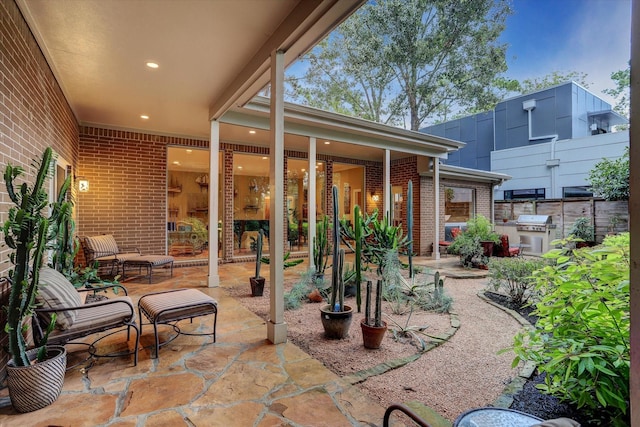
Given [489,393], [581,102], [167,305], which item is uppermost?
[581,102]

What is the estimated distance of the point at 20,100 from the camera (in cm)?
270

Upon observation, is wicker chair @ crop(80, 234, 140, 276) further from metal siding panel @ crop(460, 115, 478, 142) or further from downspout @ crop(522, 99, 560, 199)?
metal siding panel @ crop(460, 115, 478, 142)

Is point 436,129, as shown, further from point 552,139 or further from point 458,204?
point 458,204

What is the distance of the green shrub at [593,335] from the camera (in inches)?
56.4

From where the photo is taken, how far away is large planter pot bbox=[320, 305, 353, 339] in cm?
312

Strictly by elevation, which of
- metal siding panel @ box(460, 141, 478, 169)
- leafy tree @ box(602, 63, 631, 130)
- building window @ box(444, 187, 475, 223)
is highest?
leafy tree @ box(602, 63, 631, 130)

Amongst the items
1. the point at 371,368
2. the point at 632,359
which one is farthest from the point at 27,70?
the point at 632,359

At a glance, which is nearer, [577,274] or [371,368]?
[577,274]

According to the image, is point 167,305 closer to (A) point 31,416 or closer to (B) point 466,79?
(A) point 31,416

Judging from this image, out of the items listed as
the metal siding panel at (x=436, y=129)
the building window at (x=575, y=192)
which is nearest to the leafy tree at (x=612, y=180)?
the building window at (x=575, y=192)

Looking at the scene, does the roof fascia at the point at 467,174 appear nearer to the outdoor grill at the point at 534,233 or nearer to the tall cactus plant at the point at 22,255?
the outdoor grill at the point at 534,233

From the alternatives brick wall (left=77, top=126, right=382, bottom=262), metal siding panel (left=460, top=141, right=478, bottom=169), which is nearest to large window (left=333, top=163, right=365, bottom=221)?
brick wall (left=77, top=126, right=382, bottom=262)

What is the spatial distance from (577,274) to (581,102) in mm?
14820

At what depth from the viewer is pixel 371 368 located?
255cm
